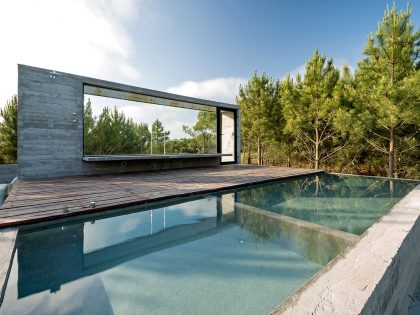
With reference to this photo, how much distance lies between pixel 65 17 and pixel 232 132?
19.3 ft

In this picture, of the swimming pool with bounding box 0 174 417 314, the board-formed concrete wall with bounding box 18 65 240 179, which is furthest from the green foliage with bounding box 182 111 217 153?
the swimming pool with bounding box 0 174 417 314

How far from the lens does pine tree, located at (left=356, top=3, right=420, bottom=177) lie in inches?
265

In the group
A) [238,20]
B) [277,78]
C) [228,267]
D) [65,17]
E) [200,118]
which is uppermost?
[238,20]

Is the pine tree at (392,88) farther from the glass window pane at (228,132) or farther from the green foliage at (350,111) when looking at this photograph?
the glass window pane at (228,132)

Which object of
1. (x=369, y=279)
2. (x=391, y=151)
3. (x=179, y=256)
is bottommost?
(x=179, y=256)

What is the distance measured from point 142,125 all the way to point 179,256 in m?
5.23

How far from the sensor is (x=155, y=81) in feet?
26.4

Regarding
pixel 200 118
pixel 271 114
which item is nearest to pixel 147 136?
pixel 200 118

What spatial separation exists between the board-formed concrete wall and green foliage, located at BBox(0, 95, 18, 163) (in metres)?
10.2

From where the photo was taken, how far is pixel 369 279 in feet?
3.32

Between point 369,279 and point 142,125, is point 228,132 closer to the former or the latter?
point 142,125

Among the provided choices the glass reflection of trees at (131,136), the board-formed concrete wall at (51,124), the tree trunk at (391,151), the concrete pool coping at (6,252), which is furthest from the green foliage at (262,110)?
the concrete pool coping at (6,252)

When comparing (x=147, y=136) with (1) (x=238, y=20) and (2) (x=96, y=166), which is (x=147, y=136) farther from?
(1) (x=238, y=20)

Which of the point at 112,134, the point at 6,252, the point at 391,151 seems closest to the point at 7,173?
the point at 112,134
